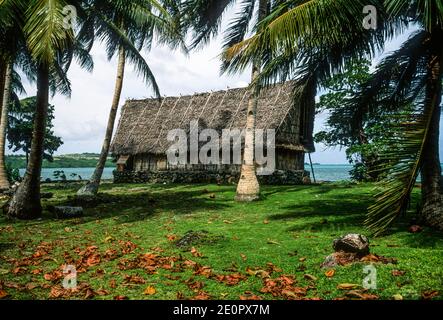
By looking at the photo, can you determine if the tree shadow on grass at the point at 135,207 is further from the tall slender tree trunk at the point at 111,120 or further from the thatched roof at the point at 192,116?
the thatched roof at the point at 192,116

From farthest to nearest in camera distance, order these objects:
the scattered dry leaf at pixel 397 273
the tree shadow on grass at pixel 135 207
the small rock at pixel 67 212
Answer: the tree shadow on grass at pixel 135 207, the small rock at pixel 67 212, the scattered dry leaf at pixel 397 273

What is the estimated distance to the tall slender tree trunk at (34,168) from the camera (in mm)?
9969

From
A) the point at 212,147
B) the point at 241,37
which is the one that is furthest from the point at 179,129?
the point at 241,37

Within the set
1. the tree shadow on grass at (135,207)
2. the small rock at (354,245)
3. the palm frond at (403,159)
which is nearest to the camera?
the small rock at (354,245)

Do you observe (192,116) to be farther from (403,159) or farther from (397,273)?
(397,273)

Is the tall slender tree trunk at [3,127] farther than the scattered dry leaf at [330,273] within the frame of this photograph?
Yes

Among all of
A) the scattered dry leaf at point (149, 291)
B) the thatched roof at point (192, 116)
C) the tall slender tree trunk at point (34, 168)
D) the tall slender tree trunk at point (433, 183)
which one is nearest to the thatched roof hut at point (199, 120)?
the thatched roof at point (192, 116)

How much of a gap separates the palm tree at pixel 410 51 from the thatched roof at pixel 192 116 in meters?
14.9

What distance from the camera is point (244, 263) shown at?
5.32 meters

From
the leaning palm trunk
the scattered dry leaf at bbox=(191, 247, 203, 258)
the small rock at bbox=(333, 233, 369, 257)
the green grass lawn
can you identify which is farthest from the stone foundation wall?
the small rock at bbox=(333, 233, 369, 257)

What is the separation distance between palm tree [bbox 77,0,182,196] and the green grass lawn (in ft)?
18.0

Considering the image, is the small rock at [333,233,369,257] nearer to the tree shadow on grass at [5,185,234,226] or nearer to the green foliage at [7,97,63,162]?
the tree shadow on grass at [5,185,234,226]

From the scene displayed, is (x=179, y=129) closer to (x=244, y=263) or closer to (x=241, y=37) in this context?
(x=241, y=37)

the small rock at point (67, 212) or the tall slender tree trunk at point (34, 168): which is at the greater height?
the tall slender tree trunk at point (34, 168)
